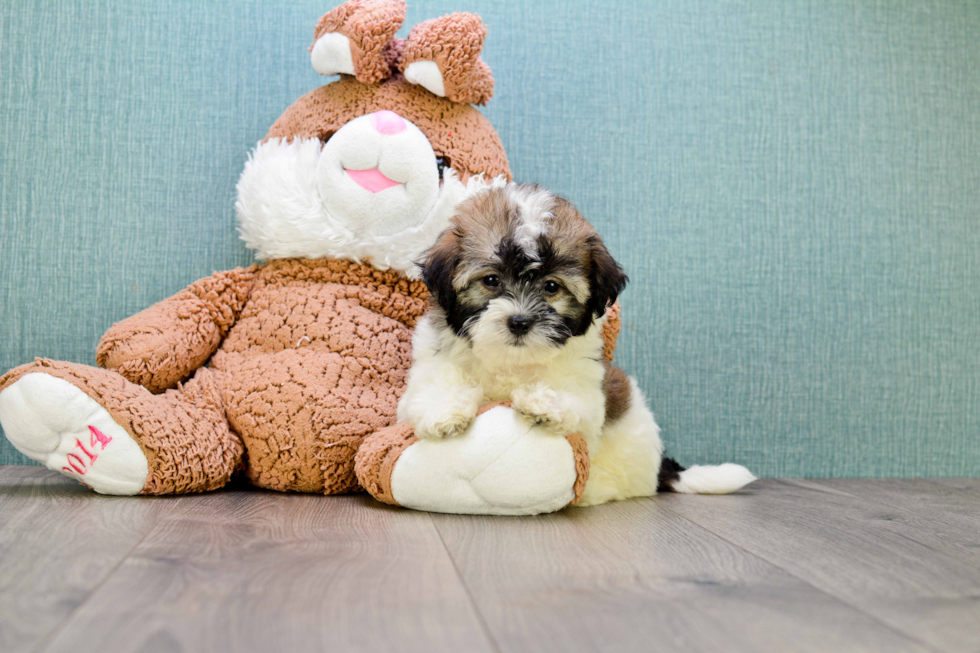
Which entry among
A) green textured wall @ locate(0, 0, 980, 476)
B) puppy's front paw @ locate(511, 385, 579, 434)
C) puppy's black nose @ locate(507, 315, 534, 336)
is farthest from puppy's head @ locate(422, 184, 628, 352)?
green textured wall @ locate(0, 0, 980, 476)

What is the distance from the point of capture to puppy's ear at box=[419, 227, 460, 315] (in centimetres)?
165

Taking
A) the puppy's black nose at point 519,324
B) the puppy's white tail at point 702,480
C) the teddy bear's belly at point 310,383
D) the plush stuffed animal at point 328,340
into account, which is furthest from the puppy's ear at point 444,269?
the puppy's white tail at point 702,480

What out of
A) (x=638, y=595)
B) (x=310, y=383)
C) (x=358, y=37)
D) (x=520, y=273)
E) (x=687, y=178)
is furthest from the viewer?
(x=687, y=178)

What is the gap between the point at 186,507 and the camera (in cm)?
169

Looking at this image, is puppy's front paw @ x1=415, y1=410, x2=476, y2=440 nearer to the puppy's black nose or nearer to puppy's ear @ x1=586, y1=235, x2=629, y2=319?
the puppy's black nose

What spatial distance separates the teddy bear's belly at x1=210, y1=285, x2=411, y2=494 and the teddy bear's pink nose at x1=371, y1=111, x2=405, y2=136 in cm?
49

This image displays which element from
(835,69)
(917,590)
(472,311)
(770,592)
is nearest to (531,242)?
(472,311)

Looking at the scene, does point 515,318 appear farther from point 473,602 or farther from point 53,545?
point 53,545

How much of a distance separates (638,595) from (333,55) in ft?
5.31

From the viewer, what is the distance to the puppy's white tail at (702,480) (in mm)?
2184

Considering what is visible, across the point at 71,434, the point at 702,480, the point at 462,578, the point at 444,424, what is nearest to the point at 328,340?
the point at 444,424

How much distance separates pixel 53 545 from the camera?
4.32ft

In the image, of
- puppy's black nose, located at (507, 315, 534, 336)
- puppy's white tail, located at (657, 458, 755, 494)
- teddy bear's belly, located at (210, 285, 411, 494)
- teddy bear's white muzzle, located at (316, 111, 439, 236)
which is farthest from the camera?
puppy's white tail, located at (657, 458, 755, 494)

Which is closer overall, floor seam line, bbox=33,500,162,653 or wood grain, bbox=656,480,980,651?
floor seam line, bbox=33,500,162,653
